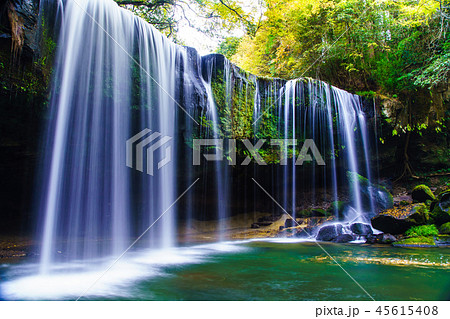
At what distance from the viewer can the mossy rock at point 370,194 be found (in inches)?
424

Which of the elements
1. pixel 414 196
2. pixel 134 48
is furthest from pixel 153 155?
pixel 414 196

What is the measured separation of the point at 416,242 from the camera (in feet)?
22.6

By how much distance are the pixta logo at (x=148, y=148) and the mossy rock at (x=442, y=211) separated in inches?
314

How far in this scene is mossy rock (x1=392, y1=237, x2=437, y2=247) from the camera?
267 inches

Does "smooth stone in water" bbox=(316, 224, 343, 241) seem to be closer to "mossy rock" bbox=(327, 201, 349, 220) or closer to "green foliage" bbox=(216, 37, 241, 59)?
"mossy rock" bbox=(327, 201, 349, 220)

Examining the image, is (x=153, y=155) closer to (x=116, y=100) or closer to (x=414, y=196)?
(x=116, y=100)

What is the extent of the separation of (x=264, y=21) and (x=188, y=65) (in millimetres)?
7243

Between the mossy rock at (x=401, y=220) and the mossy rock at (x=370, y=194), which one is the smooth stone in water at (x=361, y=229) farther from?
the mossy rock at (x=370, y=194)

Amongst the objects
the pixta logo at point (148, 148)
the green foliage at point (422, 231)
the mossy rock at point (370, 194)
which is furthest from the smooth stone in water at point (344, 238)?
the pixta logo at point (148, 148)

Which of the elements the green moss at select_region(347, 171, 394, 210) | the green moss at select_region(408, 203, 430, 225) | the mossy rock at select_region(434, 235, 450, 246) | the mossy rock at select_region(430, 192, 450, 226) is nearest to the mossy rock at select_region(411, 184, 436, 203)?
the green moss at select_region(347, 171, 394, 210)

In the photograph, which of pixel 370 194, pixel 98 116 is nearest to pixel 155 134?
pixel 98 116

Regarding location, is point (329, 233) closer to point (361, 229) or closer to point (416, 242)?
point (361, 229)

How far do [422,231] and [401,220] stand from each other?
54 cm

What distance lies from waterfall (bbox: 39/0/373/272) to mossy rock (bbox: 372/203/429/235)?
176 cm
